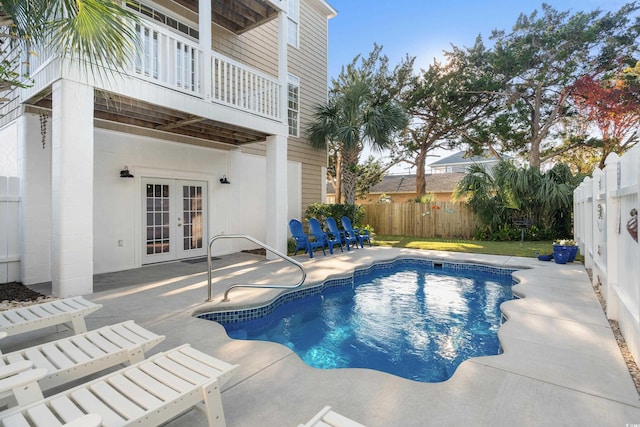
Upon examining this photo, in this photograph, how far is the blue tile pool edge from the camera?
15.3 ft

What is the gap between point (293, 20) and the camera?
38.7ft

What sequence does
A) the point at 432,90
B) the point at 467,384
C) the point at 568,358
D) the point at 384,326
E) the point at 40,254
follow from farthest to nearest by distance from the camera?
the point at 432,90, the point at 40,254, the point at 384,326, the point at 568,358, the point at 467,384

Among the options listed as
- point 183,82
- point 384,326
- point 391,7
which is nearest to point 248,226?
point 183,82

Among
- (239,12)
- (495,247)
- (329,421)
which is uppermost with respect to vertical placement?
(239,12)

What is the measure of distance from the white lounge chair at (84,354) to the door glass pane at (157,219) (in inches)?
214

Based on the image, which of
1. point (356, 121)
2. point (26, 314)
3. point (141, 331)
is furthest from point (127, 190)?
point (356, 121)

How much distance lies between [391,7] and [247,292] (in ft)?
42.4

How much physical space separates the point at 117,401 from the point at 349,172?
10744 millimetres

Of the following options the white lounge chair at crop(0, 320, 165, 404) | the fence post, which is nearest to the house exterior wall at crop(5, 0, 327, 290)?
the white lounge chair at crop(0, 320, 165, 404)

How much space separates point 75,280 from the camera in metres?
4.97

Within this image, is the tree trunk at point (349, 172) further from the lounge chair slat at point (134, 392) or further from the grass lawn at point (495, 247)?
the lounge chair slat at point (134, 392)

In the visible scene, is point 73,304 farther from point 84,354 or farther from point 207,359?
point 207,359

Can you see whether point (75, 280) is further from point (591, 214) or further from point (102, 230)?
point (591, 214)

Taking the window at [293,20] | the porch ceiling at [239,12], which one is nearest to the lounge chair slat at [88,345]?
the porch ceiling at [239,12]
